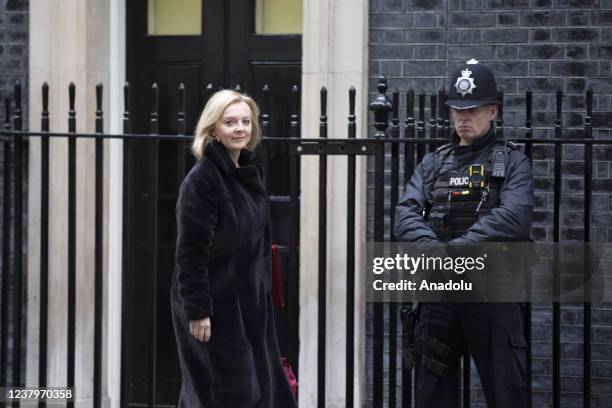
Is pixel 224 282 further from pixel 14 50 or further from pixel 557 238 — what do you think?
pixel 14 50

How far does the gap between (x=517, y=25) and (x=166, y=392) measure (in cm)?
320

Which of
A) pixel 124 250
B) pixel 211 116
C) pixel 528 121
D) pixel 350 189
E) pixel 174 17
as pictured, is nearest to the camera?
pixel 211 116

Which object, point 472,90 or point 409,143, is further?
point 409,143

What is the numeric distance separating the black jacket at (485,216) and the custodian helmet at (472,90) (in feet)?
0.49

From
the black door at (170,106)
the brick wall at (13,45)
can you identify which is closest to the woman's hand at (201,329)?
the black door at (170,106)

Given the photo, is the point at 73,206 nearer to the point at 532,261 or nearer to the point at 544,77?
the point at 532,261

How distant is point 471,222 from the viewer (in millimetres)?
5031

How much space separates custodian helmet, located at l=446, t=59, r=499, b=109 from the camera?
5.07 metres

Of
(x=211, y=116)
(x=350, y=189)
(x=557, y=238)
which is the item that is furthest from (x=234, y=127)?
(x=557, y=238)

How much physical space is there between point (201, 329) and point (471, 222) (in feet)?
3.98

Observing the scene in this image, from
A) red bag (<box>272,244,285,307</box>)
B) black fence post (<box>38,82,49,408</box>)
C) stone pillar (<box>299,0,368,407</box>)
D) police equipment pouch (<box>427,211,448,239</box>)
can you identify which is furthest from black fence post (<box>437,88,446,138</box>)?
black fence post (<box>38,82,49,408</box>)

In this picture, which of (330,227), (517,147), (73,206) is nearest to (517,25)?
(330,227)

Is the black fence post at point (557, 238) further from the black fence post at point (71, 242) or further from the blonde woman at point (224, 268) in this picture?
the black fence post at point (71, 242)

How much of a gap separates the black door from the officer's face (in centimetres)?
254
